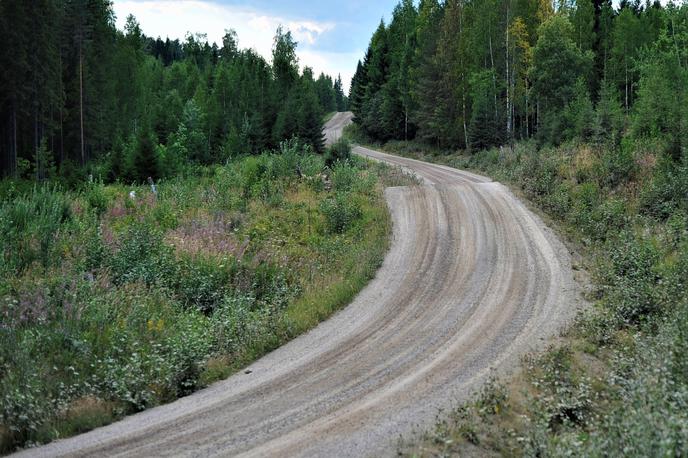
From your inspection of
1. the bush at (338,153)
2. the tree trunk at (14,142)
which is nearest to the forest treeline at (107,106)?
the tree trunk at (14,142)

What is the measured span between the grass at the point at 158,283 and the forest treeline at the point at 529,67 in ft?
50.7

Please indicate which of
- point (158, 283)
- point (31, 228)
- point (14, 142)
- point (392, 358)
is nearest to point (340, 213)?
point (158, 283)

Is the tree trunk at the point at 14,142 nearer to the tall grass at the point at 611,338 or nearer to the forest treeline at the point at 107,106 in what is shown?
the forest treeline at the point at 107,106

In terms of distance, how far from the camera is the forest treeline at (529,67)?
31.5 meters

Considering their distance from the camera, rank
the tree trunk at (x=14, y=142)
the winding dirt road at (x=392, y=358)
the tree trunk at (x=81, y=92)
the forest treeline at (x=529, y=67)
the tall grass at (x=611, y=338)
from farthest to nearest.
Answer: the tree trunk at (x=81, y=92) → the tree trunk at (x=14, y=142) → the forest treeline at (x=529, y=67) → the winding dirt road at (x=392, y=358) → the tall grass at (x=611, y=338)

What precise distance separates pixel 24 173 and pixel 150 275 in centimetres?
3112

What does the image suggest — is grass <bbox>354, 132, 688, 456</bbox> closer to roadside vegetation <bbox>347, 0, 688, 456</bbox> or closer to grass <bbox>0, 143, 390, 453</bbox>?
roadside vegetation <bbox>347, 0, 688, 456</bbox>

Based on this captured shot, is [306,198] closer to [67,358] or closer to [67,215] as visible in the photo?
[67,215]

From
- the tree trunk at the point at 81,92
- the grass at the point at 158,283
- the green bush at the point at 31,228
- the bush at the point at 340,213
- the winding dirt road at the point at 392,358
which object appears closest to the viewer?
the winding dirt road at the point at 392,358

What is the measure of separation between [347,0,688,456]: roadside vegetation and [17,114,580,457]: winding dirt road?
2.57 ft

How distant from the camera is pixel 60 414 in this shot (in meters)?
7.71

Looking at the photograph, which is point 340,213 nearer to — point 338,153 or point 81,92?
point 338,153

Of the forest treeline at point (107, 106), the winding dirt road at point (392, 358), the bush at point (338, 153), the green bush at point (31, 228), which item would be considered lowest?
the winding dirt road at point (392, 358)

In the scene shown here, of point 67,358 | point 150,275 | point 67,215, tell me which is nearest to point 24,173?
point 67,215
